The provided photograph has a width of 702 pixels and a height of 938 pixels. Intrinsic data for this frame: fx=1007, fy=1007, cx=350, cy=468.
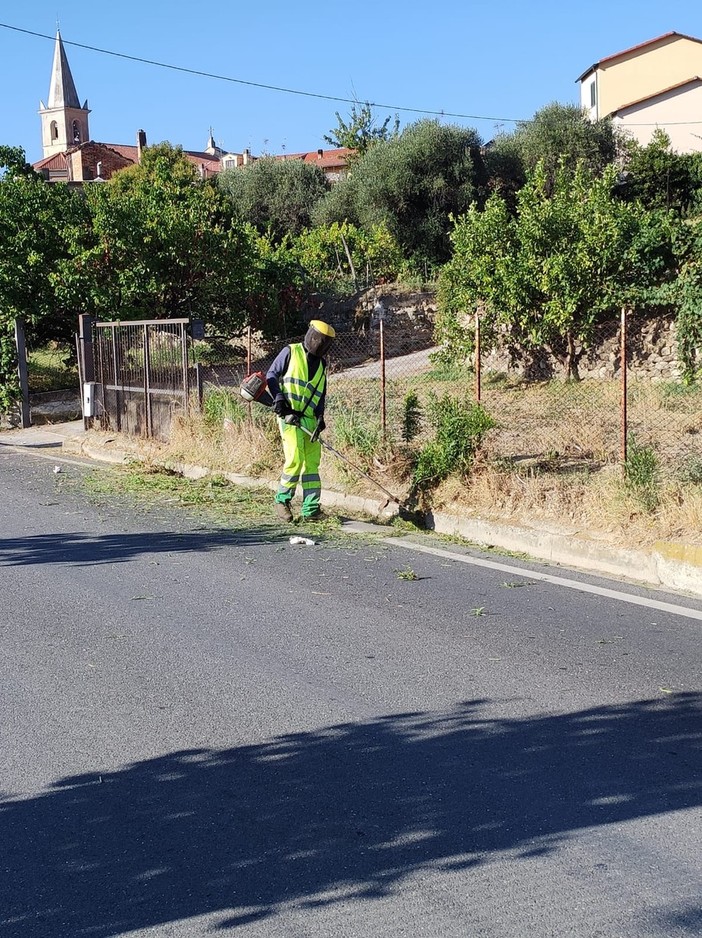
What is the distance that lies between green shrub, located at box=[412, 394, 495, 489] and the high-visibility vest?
49.4 inches

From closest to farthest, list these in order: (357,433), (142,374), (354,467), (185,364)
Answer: (354,467), (357,433), (185,364), (142,374)

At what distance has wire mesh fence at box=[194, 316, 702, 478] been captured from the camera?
35.3ft

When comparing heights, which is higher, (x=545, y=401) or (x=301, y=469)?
(x=545, y=401)

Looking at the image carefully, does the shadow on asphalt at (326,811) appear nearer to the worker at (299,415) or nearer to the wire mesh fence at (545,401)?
the worker at (299,415)

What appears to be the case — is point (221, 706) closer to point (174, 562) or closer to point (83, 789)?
point (83, 789)

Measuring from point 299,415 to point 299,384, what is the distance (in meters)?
0.30

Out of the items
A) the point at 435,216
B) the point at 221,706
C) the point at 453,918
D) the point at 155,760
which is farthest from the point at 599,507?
the point at 435,216

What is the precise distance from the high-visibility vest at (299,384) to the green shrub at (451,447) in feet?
4.12

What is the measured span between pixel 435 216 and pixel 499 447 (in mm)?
24161

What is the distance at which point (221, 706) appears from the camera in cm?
495

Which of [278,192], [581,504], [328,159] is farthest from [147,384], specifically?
[328,159]

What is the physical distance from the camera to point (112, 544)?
8750 mm

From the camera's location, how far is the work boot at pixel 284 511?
958 centimetres

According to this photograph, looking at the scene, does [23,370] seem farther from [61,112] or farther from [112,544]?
[61,112]
